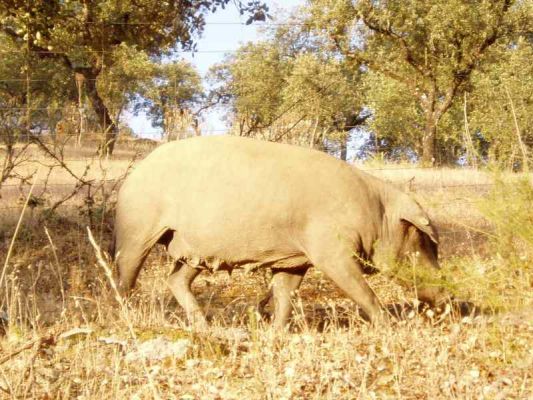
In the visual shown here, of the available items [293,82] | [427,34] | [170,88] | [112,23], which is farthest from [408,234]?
[170,88]

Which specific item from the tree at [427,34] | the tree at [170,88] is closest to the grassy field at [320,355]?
the tree at [427,34]

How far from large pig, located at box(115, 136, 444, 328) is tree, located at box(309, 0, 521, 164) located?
63.6 feet

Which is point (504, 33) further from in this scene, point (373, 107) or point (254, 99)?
point (254, 99)

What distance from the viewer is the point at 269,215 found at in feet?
22.7

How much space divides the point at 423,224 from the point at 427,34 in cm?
2251

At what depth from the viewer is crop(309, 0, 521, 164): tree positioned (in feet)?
87.9

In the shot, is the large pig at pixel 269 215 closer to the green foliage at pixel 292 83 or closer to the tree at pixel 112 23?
the tree at pixel 112 23

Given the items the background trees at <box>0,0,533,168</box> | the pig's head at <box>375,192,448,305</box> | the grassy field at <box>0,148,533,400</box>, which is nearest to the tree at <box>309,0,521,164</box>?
the background trees at <box>0,0,533,168</box>

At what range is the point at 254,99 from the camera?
144 feet

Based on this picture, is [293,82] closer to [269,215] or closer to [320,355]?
[269,215]

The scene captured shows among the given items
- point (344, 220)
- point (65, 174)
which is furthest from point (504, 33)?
point (344, 220)

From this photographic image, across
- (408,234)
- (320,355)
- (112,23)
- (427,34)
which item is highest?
(427,34)

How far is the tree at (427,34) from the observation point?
1054 inches

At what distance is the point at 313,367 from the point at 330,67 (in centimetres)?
3469
